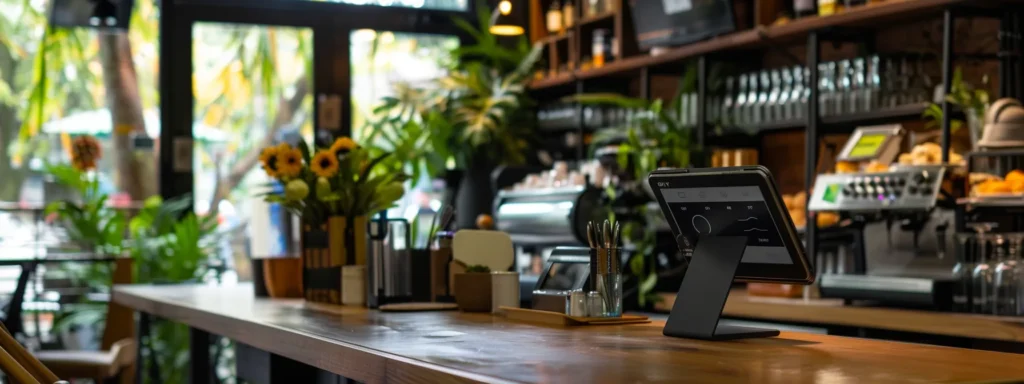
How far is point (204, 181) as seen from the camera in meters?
7.74

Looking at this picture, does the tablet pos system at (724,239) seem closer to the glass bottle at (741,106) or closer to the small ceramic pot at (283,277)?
the small ceramic pot at (283,277)

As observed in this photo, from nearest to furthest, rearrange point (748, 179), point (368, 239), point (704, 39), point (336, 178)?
point (748, 179) < point (368, 239) < point (336, 178) < point (704, 39)

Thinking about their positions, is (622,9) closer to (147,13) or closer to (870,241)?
(870,241)

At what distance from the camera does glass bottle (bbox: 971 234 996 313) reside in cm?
401

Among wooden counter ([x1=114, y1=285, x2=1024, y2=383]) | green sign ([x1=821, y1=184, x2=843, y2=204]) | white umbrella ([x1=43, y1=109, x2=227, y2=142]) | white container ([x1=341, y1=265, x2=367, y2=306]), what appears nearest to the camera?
wooden counter ([x1=114, y1=285, x2=1024, y2=383])

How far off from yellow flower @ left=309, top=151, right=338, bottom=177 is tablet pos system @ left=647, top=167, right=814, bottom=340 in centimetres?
154

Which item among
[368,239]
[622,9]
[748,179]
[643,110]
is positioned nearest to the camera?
[748,179]

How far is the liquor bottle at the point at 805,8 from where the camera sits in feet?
17.1

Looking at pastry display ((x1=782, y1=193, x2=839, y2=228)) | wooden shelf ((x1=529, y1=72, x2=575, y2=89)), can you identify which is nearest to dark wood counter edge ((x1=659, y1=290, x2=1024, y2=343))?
pastry display ((x1=782, y1=193, x2=839, y2=228))

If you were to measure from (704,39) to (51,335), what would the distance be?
3.95 metres

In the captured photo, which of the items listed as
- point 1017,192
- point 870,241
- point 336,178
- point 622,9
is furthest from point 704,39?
point 336,178

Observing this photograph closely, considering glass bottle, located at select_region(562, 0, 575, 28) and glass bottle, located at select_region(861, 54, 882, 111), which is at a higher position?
glass bottle, located at select_region(562, 0, 575, 28)

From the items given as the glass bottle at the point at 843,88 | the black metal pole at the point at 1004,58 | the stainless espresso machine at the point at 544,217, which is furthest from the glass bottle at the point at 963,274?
the stainless espresso machine at the point at 544,217

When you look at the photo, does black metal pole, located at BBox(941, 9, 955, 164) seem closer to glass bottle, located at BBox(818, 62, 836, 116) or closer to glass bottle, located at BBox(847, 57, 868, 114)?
glass bottle, located at BBox(847, 57, 868, 114)
